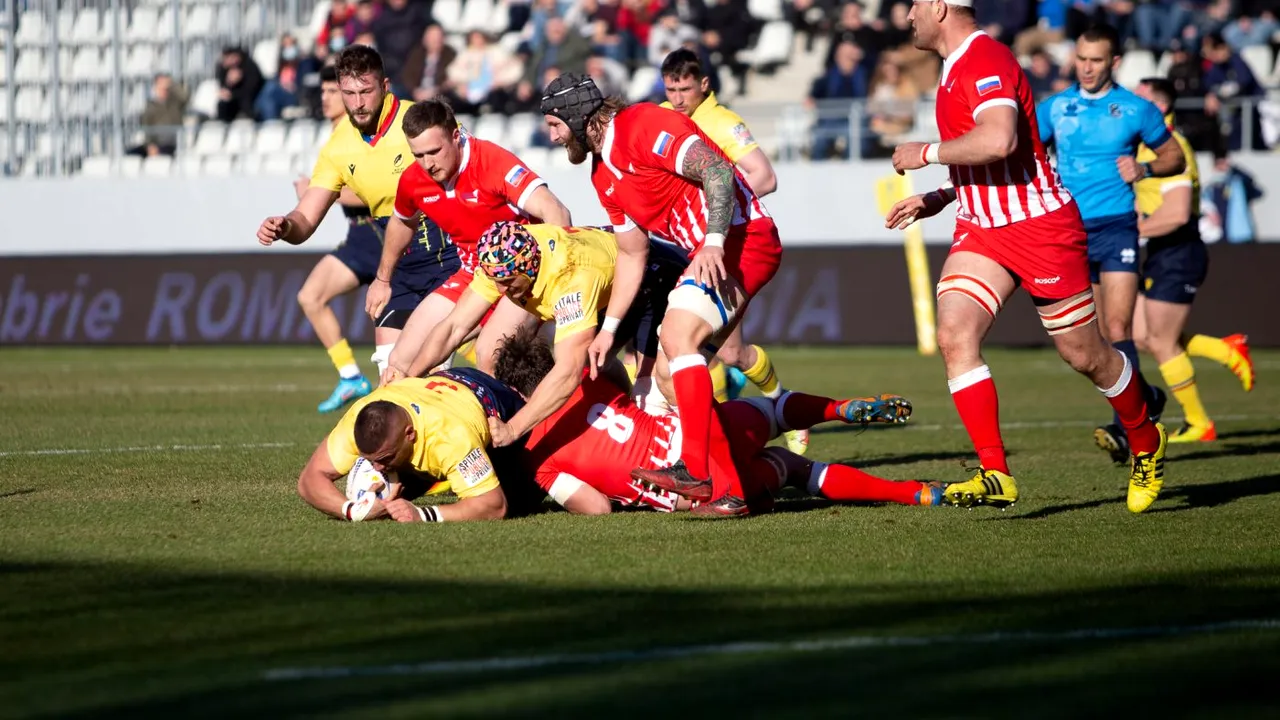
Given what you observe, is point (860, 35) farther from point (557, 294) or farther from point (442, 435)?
point (442, 435)

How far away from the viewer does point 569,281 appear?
26.1ft

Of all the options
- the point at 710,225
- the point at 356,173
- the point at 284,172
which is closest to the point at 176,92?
the point at 284,172

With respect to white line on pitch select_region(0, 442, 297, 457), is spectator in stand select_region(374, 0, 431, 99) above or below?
above

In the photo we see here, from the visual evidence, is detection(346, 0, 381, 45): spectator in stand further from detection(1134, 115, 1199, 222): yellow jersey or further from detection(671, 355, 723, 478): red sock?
detection(671, 355, 723, 478): red sock

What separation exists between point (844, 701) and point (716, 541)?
2.74m

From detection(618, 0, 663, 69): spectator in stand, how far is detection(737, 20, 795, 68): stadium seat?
1445 mm

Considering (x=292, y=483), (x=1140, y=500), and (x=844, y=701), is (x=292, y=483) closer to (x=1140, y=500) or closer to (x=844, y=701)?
(x=1140, y=500)

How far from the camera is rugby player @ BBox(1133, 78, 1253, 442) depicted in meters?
11.5

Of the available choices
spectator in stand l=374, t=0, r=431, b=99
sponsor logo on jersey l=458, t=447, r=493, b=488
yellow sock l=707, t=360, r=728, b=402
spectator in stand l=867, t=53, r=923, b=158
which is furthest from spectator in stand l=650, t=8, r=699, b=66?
sponsor logo on jersey l=458, t=447, r=493, b=488

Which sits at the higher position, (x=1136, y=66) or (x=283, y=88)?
(x=1136, y=66)

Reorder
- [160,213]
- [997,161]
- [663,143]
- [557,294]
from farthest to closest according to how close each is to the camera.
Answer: [160,213] → [557,294] → [663,143] → [997,161]

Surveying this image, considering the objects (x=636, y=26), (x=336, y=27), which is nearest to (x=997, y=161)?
(x=636, y=26)

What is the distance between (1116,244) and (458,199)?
3.87m

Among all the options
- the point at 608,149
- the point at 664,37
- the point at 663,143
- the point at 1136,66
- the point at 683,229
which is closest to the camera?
the point at 663,143
